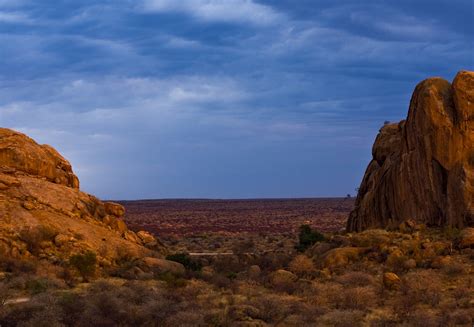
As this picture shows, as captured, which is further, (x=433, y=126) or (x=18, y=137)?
(x=18, y=137)

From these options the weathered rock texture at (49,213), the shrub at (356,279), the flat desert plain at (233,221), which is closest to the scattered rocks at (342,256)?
the shrub at (356,279)

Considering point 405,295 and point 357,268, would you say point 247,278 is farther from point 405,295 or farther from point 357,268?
point 405,295

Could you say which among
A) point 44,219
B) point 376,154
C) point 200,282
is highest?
point 376,154

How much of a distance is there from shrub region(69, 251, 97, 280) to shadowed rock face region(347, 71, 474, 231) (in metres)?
17.0

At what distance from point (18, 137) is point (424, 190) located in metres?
24.2

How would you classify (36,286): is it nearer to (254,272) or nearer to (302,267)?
(254,272)

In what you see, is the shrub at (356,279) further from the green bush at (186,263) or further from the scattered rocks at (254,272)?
the green bush at (186,263)

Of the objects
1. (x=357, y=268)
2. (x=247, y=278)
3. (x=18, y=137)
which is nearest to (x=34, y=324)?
(x=247, y=278)

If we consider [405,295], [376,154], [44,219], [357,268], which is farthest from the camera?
[376,154]

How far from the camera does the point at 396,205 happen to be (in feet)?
107

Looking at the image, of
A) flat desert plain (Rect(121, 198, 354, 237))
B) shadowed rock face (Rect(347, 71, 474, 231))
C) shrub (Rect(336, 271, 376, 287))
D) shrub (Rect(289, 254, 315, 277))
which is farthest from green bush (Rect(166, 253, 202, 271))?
flat desert plain (Rect(121, 198, 354, 237))

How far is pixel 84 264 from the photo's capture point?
26438mm

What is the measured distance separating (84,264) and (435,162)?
1906cm

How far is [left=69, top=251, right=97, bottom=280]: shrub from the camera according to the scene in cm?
2625
